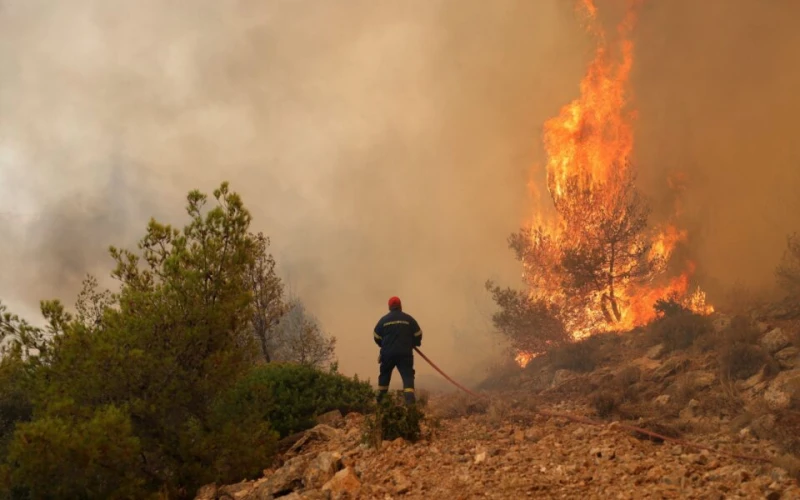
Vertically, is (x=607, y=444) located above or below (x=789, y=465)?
above

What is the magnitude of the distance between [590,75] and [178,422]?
32.1 meters

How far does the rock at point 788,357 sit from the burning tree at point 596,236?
10323 mm

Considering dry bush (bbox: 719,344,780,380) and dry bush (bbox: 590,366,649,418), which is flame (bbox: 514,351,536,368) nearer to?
dry bush (bbox: 590,366,649,418)

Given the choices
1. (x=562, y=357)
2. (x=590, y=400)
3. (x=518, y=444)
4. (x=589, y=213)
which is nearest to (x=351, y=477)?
(x=518, y=444)

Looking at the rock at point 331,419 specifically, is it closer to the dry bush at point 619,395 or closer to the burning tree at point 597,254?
the dry bush at point 619,395

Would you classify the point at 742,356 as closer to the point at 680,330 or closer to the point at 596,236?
the point at 680,330

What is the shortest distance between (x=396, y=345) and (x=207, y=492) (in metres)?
4.55

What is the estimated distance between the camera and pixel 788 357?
14.4 m

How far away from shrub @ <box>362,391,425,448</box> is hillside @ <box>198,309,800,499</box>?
0.23m

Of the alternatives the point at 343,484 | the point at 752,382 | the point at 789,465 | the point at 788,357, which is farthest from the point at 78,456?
the point at 788,357

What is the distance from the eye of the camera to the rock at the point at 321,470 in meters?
7.68

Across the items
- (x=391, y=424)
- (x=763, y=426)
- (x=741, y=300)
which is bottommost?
(x=763, y=426)

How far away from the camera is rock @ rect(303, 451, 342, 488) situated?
768 cm

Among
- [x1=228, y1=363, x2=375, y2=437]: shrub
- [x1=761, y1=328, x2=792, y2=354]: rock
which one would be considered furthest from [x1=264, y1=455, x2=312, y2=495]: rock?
[x1=761, y1=328, x2=792, y2=354]: rock
